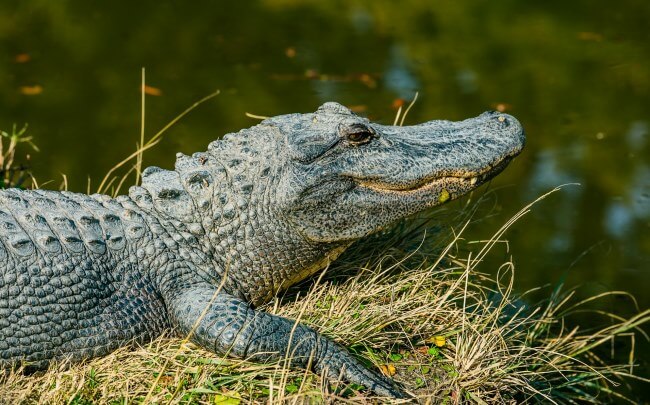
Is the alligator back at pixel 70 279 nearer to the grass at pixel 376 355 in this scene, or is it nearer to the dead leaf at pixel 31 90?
the grass at pixel 376 355

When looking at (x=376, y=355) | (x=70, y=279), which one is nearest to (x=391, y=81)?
(x=376, y=355)

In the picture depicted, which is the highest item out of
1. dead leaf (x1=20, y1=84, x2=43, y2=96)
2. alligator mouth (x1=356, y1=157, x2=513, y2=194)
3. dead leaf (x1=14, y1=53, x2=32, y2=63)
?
alligator mouth (x1=356, y1=157, x2=513, y2=194)

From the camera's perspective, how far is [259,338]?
13.3 ft

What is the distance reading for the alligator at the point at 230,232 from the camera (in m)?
4.04

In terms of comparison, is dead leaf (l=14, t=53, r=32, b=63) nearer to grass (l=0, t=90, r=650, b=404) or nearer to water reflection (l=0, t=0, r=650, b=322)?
water reflection (l=0, t=0, r=650, b=322)

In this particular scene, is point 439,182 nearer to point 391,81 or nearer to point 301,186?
point 301,186

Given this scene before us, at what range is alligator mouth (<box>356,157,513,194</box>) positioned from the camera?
447 centimetres

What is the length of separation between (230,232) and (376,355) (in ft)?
2.98

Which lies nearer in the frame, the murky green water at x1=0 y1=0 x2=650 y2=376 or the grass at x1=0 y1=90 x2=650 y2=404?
the grass at x1=0 y1=90 x2=650 y2=404

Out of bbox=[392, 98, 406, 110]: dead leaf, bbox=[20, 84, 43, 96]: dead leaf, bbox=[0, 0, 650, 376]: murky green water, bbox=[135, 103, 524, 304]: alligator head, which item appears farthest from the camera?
bbox=[20, 84, 43, 96]: dead leaf

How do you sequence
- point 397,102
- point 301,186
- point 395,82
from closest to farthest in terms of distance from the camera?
point 301,186
point 397,102
point 395,82

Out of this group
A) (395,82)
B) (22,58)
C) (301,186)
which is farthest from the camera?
(22,58)

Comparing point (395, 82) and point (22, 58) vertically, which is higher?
point (22, 58)

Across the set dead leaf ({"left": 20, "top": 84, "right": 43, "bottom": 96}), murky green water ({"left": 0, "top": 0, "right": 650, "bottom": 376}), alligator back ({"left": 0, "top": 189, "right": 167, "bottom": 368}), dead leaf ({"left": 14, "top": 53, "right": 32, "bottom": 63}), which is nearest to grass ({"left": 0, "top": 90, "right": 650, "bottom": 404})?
alligator back ({"left": 0, "top": 189, "right": 167, "bottom": 368})
